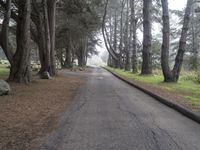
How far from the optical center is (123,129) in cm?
663

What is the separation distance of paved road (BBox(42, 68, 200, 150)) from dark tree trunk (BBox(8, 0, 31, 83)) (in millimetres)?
6876

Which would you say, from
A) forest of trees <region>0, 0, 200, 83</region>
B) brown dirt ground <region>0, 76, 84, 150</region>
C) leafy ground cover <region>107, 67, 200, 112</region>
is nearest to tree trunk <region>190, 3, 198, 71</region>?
forest of trees <region>0, 0, 200, 83</region>

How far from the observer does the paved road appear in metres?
5.46

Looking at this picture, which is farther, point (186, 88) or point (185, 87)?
point (185, 87)

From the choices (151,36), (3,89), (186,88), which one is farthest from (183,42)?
(151,36)

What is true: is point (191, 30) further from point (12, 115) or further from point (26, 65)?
point (12, 115)

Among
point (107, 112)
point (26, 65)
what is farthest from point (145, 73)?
point (107, 112)

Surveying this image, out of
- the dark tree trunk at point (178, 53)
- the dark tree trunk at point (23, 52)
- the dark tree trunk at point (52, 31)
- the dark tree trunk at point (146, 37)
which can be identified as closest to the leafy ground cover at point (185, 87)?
the dark tree trunk at point (178, 53)

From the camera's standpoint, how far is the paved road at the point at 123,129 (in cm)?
546

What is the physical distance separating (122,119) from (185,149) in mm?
2613

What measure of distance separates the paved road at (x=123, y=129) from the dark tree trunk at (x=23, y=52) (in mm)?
6876

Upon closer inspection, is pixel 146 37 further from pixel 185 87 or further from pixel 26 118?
pixel 26 118

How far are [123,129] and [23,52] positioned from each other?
1025 centimetres

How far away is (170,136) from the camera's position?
6.11 meters
